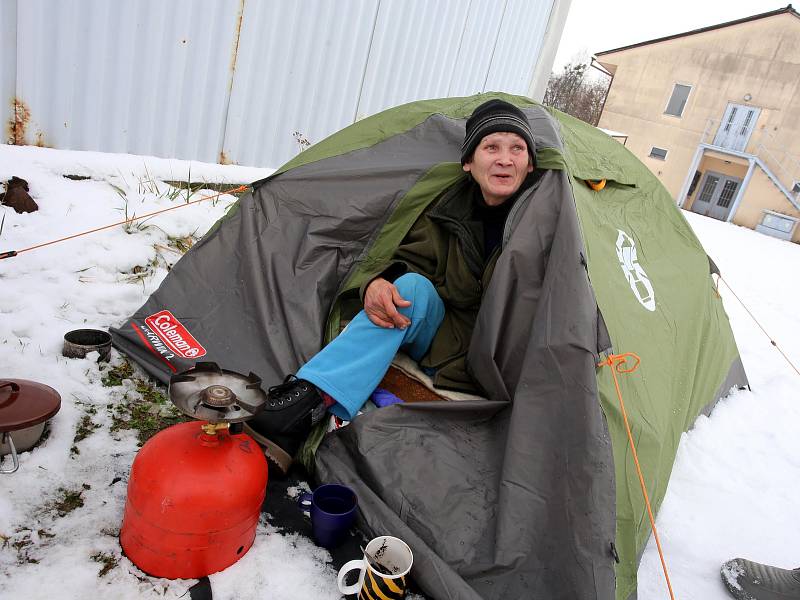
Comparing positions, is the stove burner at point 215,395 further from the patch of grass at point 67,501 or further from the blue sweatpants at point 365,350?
the patch of grass at point 67,501

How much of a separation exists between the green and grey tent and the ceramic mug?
7cm

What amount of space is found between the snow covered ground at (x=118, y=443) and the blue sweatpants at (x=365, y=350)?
18.2 inches

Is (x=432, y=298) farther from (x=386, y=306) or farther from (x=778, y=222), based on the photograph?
(x=778, y=222)

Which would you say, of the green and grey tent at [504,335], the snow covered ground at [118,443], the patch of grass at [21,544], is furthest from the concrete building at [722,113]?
the patch of grass at [21,544]

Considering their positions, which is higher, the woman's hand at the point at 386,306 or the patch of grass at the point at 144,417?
the woman's hand at the point at 386,306

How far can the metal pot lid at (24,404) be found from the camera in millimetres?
1490

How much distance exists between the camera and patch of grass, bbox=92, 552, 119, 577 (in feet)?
4.27

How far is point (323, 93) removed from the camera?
173 inches

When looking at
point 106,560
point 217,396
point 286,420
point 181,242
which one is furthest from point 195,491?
point 181,242

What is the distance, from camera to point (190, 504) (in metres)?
1.24

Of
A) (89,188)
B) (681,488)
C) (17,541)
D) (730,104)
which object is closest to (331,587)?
(17,541)

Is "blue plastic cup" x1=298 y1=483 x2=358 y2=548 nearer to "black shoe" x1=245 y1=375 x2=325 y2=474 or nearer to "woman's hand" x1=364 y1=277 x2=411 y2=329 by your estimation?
"black shoe" x1=245 y1=375 x2=325 y2=474

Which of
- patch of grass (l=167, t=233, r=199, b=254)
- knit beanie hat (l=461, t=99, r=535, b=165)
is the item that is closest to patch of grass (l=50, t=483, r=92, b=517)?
knit beanie hat (l=461, t=99, r=535, b=165)

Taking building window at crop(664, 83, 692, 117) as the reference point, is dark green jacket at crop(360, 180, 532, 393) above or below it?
below
